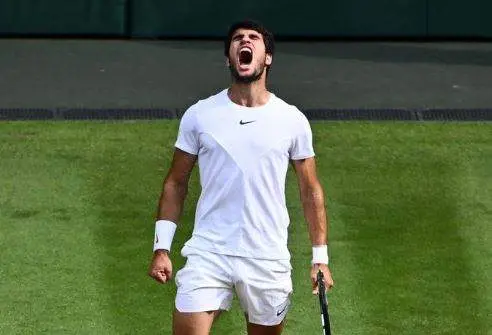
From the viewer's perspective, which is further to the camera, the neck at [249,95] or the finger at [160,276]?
the neck at [249,95]

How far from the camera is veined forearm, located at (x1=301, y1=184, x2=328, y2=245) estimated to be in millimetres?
7664

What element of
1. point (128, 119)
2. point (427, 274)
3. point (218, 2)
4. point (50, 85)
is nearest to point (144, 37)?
point (218, 2)

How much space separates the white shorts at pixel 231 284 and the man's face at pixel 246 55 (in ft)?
2.69

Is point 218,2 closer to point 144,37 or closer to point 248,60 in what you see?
point 144,37

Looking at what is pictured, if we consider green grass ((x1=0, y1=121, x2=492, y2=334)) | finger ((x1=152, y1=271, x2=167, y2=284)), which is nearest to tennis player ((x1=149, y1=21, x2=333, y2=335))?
finger ((x1=152, y1=271, x2=167, y2=284))

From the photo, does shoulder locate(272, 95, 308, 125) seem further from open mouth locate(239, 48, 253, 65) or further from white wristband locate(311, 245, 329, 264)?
white wristband locate(311, 245, 329, 264)

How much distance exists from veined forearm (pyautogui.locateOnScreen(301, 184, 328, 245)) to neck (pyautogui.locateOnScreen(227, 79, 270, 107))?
46cm

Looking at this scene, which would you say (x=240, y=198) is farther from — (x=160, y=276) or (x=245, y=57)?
(x=245, y=57)

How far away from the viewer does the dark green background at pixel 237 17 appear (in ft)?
56.5

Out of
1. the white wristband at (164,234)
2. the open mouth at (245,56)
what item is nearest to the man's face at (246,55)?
the open mouth at (245,56)

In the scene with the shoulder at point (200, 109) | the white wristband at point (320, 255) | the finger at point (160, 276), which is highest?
the shoulder at point (200, 109)

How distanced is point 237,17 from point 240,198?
9.84 meters

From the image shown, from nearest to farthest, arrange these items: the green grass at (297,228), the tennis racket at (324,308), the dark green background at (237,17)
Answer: the tennis racket at (324,308), the green grass at (297,228), the dark green background at (237,17)

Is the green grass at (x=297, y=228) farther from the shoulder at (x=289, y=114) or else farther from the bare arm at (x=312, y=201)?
the shoulder at (x=289, y=114)
